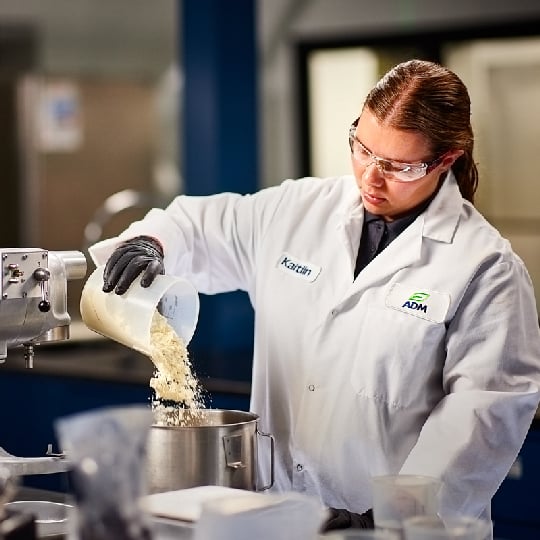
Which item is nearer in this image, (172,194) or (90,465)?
(90,465)

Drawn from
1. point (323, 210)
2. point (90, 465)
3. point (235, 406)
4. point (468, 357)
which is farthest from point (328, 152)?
point (90, 465)

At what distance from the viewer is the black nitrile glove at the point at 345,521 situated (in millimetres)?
2051

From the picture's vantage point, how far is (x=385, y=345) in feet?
8.20

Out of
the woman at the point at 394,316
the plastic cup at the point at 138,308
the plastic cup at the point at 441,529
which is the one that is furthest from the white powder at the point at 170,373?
the plastic cup at the point at 441,529

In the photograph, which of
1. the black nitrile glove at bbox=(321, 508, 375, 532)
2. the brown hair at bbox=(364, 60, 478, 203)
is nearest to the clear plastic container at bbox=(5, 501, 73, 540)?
the black nitrile glove at bbox=(321, 508, 375, 532)

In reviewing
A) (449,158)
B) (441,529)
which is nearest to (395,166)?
(449,158)

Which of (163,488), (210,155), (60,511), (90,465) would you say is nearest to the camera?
(90,465)

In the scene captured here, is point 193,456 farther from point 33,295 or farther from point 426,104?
point 426,104

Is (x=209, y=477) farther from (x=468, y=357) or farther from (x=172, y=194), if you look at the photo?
(x=172, y=194)

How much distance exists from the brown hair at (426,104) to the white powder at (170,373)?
64 cm

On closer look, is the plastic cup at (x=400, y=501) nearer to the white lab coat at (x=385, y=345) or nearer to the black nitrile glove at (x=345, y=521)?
the black nitrile glove at (x=345, y=521)

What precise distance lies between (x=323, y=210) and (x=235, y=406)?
156 centimetres

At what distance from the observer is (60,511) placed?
7.57 feet

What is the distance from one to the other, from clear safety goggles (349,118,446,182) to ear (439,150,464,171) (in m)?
0.03
